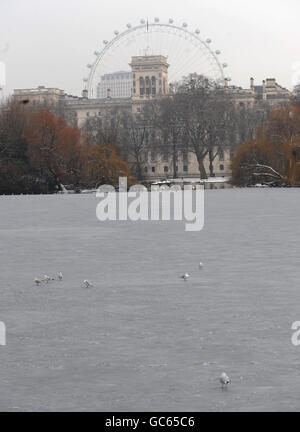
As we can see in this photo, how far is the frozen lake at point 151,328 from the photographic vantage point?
7754mm

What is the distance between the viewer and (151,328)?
34.7 feet

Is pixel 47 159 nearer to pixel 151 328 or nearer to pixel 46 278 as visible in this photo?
pixel 46 278

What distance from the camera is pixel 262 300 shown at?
1240cm

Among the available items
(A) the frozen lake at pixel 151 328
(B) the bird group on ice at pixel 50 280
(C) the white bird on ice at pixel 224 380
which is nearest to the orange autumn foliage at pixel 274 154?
(A) the frozen lake at pixel 151 328

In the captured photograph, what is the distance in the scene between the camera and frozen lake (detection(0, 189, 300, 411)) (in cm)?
775

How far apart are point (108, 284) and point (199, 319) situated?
3589 mm

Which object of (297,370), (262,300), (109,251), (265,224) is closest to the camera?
(297,370)

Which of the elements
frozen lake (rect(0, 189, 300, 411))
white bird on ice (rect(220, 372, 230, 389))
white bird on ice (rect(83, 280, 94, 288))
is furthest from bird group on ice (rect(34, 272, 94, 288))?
white bird on ice (rect(220, 372, 230, 389))

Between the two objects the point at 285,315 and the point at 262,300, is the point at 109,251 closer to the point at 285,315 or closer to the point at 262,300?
the point at 262,300

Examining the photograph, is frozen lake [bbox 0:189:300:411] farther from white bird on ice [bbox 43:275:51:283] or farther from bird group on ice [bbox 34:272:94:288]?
white bird on ice [bbox 43:275:51:283]

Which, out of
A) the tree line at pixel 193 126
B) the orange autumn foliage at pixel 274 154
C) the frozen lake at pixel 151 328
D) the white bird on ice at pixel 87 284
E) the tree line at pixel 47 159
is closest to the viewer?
the frozen lake at pixel 151 328

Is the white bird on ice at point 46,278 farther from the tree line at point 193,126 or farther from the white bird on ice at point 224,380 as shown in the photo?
the tree line at point 193,126
